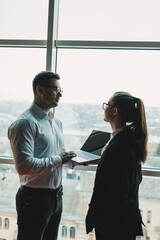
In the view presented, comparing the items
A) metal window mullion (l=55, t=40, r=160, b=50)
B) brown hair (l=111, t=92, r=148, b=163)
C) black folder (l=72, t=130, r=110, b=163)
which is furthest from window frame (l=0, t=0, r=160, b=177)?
brown hair (l=111, t=92, r=148, b=163)

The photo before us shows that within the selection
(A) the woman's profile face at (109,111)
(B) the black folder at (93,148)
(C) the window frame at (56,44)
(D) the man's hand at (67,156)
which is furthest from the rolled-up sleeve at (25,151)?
(C) the window frame at (56,44)

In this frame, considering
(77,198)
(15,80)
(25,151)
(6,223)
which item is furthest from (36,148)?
(6,223)

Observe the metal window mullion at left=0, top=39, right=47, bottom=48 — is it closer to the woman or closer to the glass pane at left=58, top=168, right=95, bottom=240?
the woman

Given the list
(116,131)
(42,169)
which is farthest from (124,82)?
(42,169)

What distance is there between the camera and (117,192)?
1.26 metres

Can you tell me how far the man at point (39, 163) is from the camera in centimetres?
142

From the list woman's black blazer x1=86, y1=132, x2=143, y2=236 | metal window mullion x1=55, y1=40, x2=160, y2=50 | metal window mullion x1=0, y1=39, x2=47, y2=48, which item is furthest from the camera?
metal window mullion x1=0, y1=39, x2=47, y2=48

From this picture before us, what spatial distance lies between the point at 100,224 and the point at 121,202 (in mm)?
210

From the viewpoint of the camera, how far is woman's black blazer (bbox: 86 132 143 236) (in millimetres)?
1265
